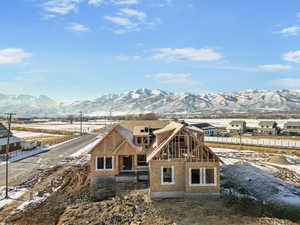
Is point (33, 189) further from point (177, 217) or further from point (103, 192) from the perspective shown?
point (177, 217)

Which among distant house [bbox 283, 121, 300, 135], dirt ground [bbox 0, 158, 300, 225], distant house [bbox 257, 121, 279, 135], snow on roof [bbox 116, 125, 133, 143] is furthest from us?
distant house [bbox 257, 121, 279, 135]

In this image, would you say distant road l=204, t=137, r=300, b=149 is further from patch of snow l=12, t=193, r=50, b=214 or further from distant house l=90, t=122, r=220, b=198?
patch of snow l=12, t=193, r=50, b=214

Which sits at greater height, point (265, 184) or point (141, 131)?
point (141, 131)

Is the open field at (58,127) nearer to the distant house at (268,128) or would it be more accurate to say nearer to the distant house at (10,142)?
the distant house at (10,142)

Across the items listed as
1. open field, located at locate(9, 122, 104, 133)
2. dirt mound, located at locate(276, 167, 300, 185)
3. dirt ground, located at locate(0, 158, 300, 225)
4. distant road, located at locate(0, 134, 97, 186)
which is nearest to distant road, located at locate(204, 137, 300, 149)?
dirt mound, located at locate(276, 167, 300, 185)

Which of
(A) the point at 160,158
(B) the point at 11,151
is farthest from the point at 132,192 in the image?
(B) the point at 11,151

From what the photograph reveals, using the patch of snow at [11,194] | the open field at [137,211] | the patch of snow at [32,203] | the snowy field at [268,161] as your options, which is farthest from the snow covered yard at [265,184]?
the patch of snow at [11,194]

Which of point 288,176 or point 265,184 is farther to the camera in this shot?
point 288,176

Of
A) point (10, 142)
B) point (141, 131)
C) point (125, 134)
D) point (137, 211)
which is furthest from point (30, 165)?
point (137, 211)

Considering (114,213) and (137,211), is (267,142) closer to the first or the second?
(137,211)

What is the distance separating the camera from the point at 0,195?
24.5 metres

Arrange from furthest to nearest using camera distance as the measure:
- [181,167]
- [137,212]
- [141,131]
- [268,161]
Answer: [268,161]
[141,131]
[181,167]
[137,212]

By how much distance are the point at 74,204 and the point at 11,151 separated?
33.9 meters

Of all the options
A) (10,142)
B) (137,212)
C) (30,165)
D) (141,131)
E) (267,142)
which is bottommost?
(137,212)
